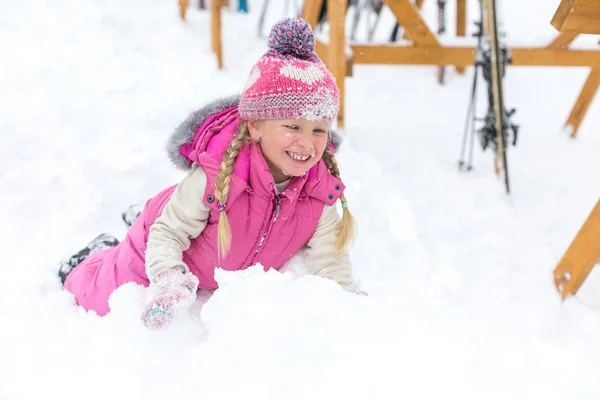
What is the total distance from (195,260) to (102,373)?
482mm

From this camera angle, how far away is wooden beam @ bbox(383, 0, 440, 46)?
3.26 metres

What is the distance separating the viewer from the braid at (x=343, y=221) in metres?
1.64

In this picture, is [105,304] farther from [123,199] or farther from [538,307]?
[538,307]

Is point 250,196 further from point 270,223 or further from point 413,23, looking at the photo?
point 413,23

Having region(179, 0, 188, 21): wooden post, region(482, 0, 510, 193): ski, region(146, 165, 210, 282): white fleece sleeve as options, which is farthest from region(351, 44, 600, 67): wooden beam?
region(179, 0, 188, 21): wooden post

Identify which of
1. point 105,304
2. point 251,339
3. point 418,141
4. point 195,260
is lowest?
point 418,141

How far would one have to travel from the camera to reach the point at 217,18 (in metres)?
4.60

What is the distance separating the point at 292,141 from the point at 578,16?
886 millimetres

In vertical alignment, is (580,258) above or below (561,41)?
below

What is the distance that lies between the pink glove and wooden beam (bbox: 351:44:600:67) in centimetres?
229

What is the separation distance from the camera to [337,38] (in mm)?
2951

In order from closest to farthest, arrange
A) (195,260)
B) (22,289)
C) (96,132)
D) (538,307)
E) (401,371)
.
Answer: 1. (401,371)
2. (195,260)
3. (22,289)
4. (538,307)
5. (96,132)

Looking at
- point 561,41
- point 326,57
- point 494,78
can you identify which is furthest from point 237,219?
point 561,41

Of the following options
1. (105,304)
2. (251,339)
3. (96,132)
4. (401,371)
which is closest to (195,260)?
(105,304)
